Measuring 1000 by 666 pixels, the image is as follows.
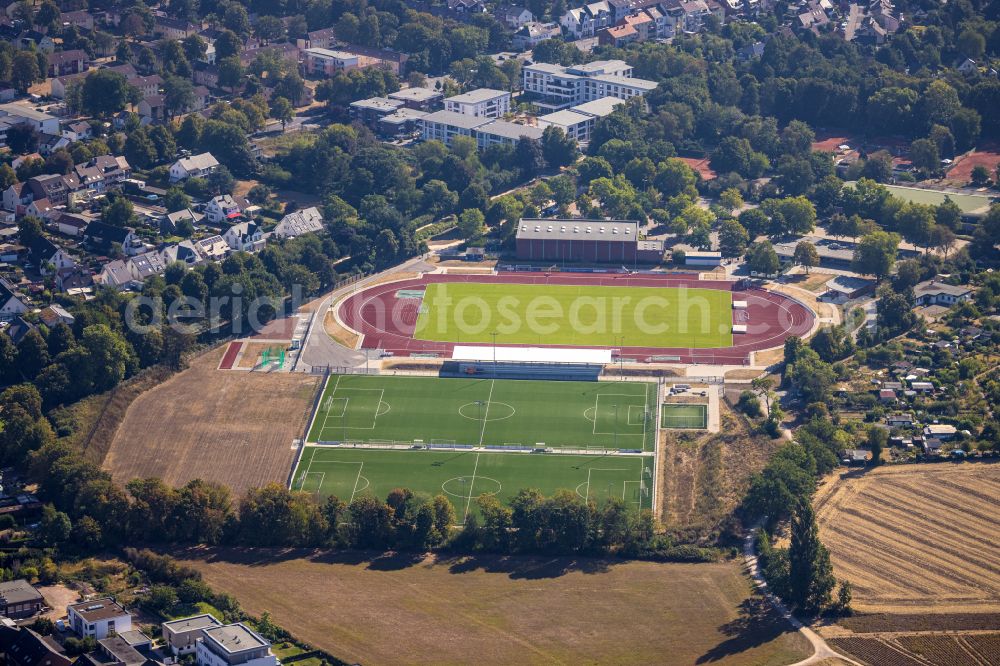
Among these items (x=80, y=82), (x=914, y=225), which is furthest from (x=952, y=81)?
(x=80, y=82)

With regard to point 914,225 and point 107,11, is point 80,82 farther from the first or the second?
point 914,225

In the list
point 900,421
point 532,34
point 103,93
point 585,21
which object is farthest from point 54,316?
point 585,21

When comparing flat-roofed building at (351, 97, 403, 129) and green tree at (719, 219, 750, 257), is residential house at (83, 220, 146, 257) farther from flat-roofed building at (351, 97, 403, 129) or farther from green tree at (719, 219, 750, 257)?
green tree at (719, 219, 750, 257)

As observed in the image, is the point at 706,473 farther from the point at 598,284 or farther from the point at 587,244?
the point at 587,244

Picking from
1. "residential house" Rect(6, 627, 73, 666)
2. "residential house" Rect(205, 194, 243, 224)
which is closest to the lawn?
"residential house" Rect(205, 194, 243, 224)

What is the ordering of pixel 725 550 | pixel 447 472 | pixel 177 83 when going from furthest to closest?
pixel 177 83 < pixel 447 472 < pixel 725 550
